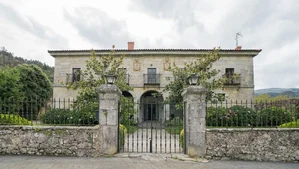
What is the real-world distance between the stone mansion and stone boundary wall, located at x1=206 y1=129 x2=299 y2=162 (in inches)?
524

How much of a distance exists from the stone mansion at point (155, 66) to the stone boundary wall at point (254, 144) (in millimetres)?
13313

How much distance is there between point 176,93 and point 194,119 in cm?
729

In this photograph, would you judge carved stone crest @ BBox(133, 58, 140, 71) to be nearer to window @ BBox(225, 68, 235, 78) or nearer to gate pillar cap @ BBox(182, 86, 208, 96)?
window @ BBox(225, 68, 235, 78)

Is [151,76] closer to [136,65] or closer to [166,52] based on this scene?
[136,65]

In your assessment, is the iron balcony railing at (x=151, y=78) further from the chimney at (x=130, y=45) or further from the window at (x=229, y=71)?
the window at (x=229, y=71)

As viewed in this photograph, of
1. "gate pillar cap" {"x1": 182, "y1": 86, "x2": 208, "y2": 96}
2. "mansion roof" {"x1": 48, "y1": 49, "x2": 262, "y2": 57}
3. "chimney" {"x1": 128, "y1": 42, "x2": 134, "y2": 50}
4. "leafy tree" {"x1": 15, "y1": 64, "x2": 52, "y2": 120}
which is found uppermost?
"chimney" {"x1": 128, "y1": 42, "x2": 134, "y2": 50}

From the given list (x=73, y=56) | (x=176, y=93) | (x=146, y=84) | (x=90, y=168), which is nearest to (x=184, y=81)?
(x=176, y=93)

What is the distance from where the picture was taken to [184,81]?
12.7m

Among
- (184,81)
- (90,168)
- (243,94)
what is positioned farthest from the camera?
(243,94)

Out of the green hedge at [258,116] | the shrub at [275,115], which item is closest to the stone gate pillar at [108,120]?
the green hedge at [258,116]

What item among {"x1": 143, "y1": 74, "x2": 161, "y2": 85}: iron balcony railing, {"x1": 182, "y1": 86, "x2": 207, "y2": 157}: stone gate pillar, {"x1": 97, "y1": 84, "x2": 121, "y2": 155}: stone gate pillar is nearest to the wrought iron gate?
{"x1": 97, "y1": 84, "x2": 121, "y2": 155}: stone gate pillar

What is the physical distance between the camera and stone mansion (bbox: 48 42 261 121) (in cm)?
1859

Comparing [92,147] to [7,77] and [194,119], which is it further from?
[7,77]

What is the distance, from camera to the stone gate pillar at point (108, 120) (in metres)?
5.62
